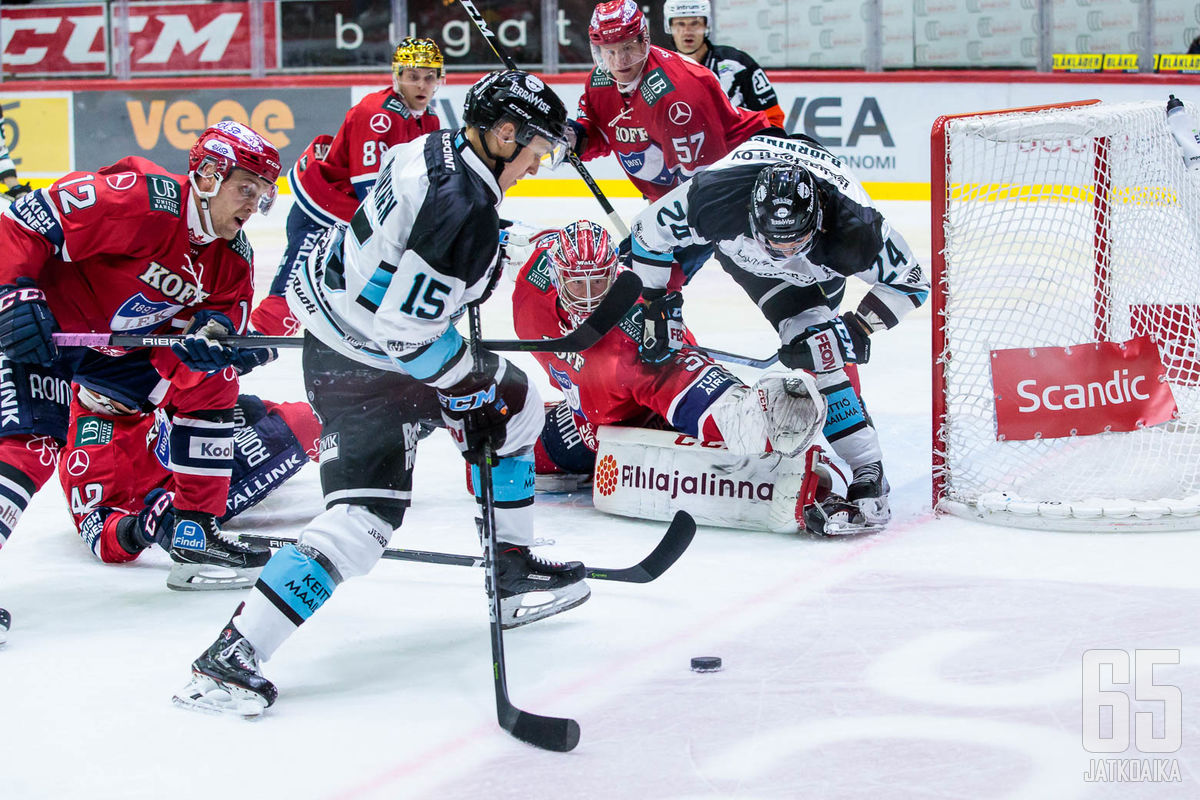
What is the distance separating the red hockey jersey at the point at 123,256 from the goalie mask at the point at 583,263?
81 cm

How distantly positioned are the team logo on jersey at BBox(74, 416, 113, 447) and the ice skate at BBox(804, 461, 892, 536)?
5.94ft

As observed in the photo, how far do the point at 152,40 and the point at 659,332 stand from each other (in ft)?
26.1

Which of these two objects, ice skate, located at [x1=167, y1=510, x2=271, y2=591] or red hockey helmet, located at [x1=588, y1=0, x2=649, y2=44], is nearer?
ice skate, located at [x1=167, y1=510, x2=271, y2=591]

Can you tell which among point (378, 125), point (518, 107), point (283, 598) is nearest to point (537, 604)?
point (283, 598)

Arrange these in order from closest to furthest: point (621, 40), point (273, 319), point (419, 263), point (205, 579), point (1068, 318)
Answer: point (419, 263) < point (205, 579) < point (1068, 318) < point (273, 319) < point (621, 40)

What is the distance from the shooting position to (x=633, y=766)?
214cm

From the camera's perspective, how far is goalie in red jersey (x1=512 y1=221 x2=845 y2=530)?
3379 millimetres

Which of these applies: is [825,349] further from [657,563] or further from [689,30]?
[689,30]

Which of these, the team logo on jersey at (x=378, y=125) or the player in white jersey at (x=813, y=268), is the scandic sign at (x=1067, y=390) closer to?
the player in white jersey at (x=813, y=268)

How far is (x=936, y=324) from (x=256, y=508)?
1.99 metres

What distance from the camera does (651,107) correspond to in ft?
14.6

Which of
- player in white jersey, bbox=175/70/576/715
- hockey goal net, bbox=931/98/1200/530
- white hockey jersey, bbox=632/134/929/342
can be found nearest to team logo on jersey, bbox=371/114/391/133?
white hockey jersey, bbox=632/134/929/342

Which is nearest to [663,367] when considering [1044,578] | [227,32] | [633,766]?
[1044,578]

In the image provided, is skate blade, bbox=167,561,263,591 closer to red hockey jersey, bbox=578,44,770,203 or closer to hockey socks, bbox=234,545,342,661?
hockey socks, bbox=234,545,342,661
